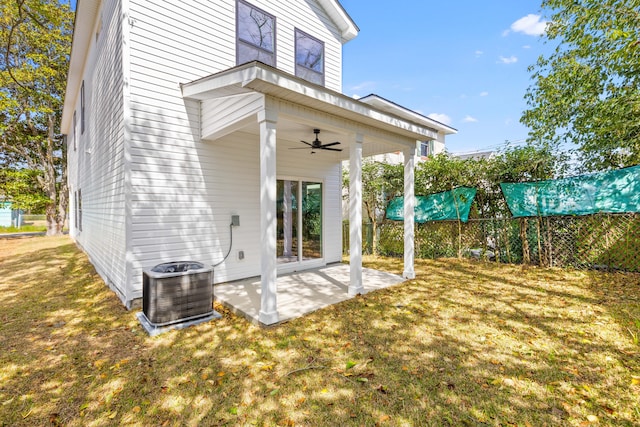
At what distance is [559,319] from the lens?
387 centimetres

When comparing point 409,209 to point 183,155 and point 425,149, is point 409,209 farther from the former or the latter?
point 425,149

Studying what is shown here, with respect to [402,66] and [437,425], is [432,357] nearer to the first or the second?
[437,425]

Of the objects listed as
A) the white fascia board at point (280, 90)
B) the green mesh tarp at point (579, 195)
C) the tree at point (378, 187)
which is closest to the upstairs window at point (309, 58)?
the white fascia board at point (280, 90)

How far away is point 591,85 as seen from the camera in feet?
24.7

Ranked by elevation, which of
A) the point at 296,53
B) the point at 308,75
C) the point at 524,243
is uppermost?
the point at 296,53

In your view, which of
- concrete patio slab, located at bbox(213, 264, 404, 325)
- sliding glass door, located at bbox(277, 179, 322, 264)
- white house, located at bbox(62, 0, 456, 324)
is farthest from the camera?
sliding glass door, located at bbox(277, 179, 322, 264)

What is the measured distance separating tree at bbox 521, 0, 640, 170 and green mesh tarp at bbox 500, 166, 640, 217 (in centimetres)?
135

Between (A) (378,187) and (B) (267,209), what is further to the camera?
(A) (378,187)

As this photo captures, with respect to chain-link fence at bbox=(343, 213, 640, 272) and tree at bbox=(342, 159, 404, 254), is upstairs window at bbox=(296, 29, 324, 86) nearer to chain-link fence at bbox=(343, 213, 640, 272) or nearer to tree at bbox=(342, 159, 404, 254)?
tree at bbox=(342, 159, 404, 254)

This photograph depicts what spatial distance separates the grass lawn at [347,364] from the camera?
7.34ft

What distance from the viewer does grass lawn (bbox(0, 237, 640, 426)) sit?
224 centimetres

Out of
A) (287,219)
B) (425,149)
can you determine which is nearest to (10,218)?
(287,219)

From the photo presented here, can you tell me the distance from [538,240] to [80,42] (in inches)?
494

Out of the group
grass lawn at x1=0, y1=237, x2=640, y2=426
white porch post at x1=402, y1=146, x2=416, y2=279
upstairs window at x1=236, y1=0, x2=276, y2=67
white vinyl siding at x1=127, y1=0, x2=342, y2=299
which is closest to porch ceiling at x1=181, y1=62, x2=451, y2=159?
white porch post at x1=402, y1=146, x2=416, y2=279
